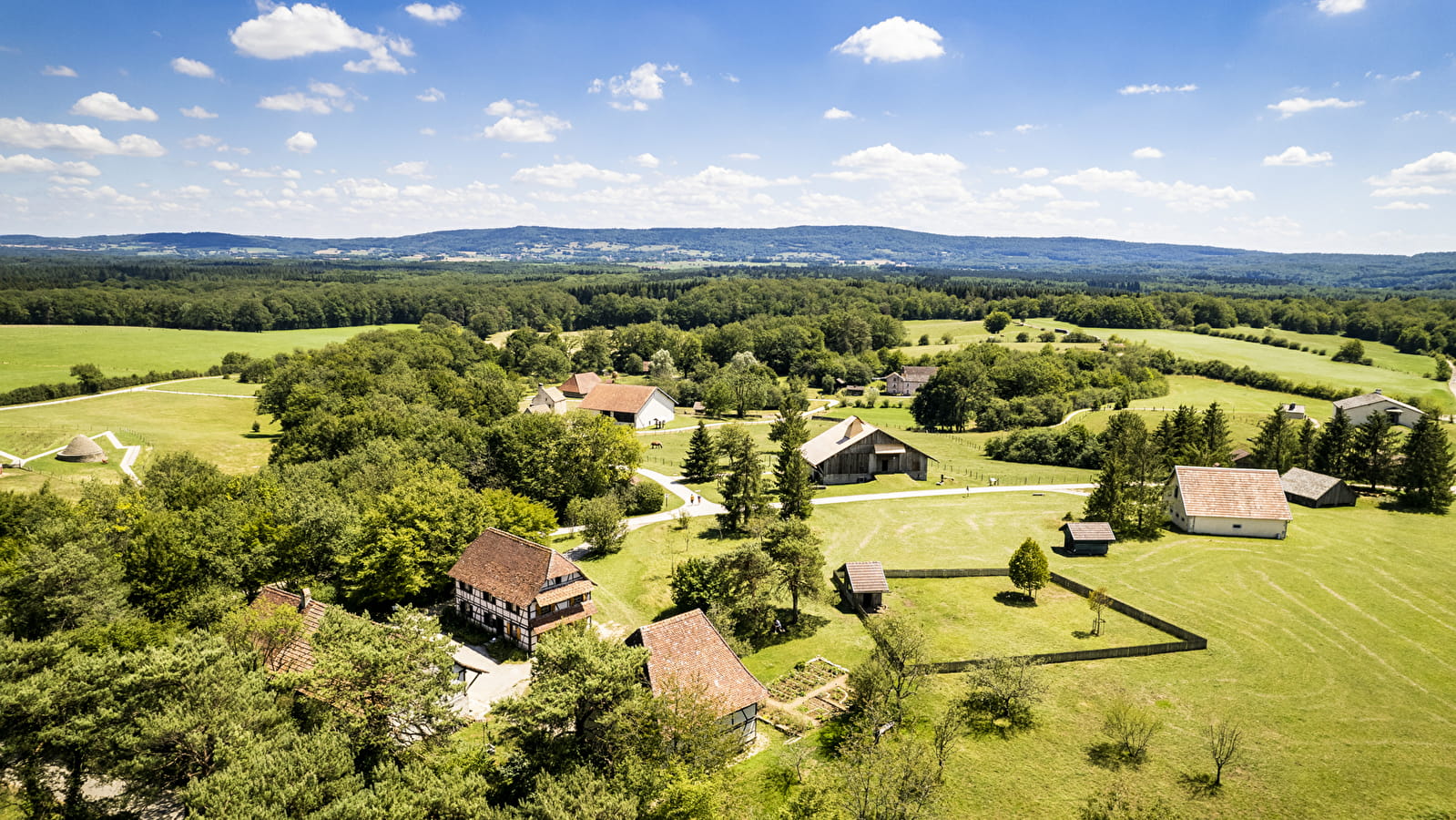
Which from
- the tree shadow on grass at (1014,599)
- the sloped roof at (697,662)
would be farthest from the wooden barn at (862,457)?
the sloped roof at (697,662)

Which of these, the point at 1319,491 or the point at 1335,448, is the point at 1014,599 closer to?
the point at 1319,491

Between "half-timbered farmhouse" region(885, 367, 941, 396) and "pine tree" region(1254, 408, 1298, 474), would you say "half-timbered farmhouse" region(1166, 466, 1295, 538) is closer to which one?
"pine tree" region(1254, 408, 1298, 474)

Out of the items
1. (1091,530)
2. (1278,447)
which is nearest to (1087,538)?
(1091,530)

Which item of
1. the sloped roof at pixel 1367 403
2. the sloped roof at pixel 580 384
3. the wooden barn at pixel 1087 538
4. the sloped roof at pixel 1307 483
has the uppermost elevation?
the sloped roof at pixel 1367 403

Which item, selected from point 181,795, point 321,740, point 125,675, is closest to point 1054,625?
point 321,740

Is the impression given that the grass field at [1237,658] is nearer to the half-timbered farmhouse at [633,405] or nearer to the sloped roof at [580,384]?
the half-timbered farmhouse at [633,405]

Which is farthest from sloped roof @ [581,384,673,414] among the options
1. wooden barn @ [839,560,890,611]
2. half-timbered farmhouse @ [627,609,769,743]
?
half-timbered farmhouse @ [627,609,769,743]
